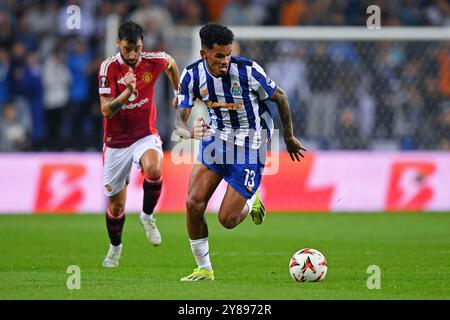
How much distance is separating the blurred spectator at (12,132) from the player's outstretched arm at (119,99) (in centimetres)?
987

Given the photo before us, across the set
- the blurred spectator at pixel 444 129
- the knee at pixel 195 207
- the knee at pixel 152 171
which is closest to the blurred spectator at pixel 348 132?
the blurred spectator at pixel 444 129

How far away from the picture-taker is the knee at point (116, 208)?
11859 millimetres

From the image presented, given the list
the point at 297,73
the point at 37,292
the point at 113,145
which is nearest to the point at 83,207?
the point at 297,73

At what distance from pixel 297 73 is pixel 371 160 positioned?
2.33 m

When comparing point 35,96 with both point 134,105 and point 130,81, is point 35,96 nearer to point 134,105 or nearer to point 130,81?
point 134,105

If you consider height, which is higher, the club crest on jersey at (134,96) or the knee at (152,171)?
the club crest on jersey at (134,96)

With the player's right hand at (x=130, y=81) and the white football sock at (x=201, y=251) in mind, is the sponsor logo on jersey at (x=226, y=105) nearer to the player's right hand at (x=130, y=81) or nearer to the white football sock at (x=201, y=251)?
the player's right hand at (x=130, y=81)

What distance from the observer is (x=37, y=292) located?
8844mm

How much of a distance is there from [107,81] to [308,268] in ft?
10.8

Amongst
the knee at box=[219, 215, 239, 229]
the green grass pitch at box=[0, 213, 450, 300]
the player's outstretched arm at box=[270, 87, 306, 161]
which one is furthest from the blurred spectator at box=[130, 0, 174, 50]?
the knee at box=[219, 215, 239, 229]

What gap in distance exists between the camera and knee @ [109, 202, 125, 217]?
11859 mm

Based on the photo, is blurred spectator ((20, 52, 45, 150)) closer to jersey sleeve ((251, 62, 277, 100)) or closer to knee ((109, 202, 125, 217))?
knee ((109, 202, 125, 217))

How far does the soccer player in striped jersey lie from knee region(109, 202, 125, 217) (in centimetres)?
203

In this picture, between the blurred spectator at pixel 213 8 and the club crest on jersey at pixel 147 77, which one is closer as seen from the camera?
the club crest on jersey at pixel 147 77
